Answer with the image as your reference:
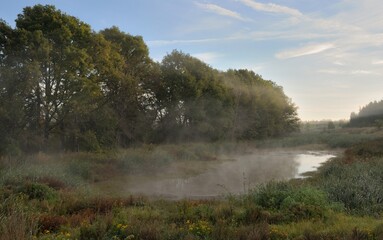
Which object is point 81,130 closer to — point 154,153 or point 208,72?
point 154,153

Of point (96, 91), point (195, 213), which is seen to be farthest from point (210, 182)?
point (195, 213)

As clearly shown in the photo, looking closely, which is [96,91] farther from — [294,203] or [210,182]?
[294,203]

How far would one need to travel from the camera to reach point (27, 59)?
2378cm

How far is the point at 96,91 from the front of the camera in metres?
28.2

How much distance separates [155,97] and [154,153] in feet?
51.1

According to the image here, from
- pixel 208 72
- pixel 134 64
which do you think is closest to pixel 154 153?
pixel 134 64

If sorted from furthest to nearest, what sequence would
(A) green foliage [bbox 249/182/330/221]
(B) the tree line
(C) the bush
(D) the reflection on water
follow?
(B) the tree line → (D) the reflection on water → (C) the bush → (A) green foliage [bbox 249/182/330/221]

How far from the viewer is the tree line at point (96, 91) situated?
23.5 meters

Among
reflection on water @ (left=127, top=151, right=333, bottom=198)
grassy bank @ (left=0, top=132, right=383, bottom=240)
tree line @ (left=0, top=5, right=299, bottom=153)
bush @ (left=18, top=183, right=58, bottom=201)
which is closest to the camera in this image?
grassy bank @ (left=0, top=132, right=383, bottom=240)

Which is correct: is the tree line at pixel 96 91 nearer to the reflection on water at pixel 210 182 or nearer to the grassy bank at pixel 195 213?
the grassy bank at pixel 195 213

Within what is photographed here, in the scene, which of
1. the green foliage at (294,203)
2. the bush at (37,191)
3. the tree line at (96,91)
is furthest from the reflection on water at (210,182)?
the tree line at (96,91)

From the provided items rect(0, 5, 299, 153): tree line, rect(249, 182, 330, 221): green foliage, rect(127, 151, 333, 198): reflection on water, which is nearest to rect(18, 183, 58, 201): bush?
rect(127, 151, 333, 198): reflection on water

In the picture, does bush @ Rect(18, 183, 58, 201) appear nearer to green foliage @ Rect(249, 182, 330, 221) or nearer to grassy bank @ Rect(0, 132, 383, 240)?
grassy bank @ Rect(0, 132, 383, 240)

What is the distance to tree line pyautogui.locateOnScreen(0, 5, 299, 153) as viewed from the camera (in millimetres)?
23547
